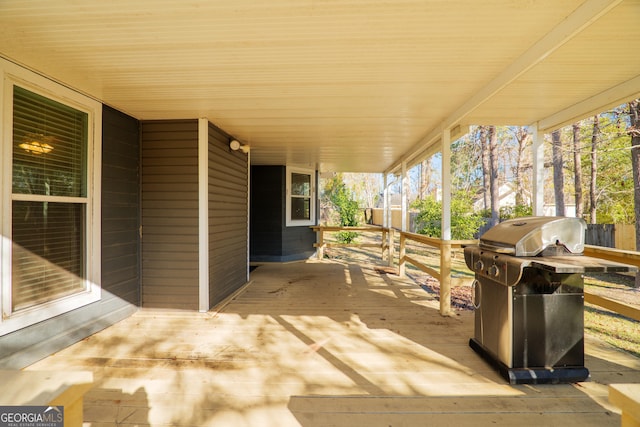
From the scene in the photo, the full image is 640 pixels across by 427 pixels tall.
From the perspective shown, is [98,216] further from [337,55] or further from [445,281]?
[445,281]

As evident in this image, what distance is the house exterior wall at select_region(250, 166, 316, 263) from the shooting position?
731cm

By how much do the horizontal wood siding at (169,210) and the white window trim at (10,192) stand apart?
2.01ft

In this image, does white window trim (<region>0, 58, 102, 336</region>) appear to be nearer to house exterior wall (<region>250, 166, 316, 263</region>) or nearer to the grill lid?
the grill lid

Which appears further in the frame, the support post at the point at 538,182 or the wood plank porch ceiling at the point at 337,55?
the support post at the point at 538,182

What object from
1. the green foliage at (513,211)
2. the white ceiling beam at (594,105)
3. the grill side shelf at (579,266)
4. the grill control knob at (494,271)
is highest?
the white ceiling beam at (594,105)

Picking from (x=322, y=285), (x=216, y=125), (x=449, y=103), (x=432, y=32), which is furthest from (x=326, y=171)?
(x=432, y=32)

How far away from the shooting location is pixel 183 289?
12.2 ft

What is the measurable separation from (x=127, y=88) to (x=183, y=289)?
2314 millimetres

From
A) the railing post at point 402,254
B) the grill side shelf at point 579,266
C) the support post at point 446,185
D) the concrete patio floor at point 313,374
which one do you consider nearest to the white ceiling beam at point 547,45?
the support post at point 446,185

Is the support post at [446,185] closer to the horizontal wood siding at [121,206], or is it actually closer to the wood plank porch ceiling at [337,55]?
the wood plank porch ceiling at [337,55]

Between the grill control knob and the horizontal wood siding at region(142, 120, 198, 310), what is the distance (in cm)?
319

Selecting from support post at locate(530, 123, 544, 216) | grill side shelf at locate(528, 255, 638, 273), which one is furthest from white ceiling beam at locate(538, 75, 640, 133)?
grill side shelf at locate(528, 255, 638, 273)

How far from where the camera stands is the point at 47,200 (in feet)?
8.75

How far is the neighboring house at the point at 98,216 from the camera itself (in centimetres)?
241
